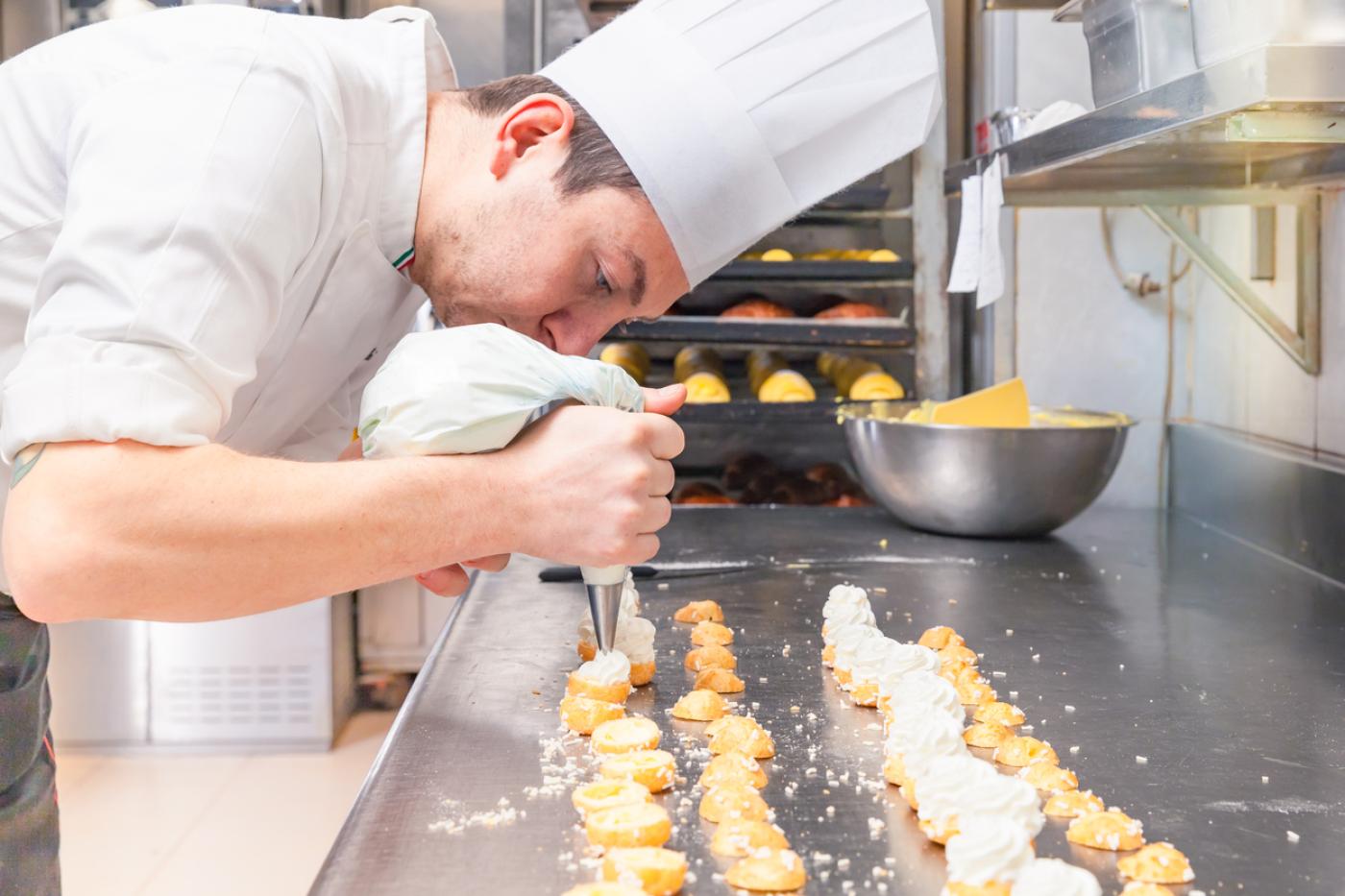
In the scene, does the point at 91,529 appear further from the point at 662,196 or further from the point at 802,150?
the point at 802,150

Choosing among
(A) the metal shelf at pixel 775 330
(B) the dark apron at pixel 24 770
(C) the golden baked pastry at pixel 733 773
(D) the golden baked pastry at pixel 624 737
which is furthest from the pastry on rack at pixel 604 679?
(A) the metal shelf at pixel 775 330

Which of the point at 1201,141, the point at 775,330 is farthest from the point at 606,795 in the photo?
the point at 775,330

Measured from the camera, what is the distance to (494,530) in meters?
1.12

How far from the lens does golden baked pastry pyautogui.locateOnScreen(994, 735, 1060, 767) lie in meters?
1.07

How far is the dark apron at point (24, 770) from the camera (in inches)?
54.6

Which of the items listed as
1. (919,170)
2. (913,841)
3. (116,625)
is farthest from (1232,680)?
(116,625)

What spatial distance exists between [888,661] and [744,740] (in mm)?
240

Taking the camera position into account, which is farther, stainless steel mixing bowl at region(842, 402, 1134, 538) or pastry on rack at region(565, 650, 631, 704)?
stainless steel mixing bowl at region(842, 402, 1134, 538)

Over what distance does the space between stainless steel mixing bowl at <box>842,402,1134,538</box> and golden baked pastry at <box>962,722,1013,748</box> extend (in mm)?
973

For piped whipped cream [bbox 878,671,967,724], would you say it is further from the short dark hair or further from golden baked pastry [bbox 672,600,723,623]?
the short dark hair

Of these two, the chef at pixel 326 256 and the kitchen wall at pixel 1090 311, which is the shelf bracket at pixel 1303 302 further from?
the chef at pixel 326 256

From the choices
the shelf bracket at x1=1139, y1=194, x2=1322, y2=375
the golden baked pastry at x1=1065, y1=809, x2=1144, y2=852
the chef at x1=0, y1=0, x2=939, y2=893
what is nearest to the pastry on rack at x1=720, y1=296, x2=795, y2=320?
the shelf bracket at x1=1139, y1=194, x2=1322, y2=375

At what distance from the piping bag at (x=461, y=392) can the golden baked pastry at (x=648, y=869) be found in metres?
0.43

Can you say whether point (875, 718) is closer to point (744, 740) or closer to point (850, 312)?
point (744, 740)
